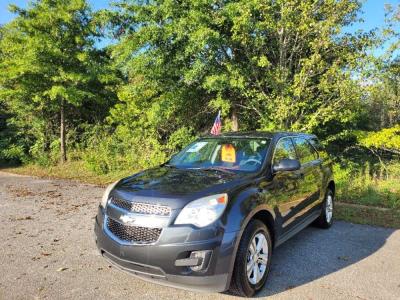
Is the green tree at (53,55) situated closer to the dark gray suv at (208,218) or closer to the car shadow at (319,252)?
the dark gray suv at (208,218)

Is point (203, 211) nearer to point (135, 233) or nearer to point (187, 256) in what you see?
point (187, 256)

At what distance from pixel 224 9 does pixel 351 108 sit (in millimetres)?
4324

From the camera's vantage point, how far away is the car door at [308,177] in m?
5.10

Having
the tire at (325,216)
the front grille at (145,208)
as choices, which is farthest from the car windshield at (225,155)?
the tire at (325,216)

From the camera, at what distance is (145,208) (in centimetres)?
353

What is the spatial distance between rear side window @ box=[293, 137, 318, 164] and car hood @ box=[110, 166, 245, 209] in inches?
67.7

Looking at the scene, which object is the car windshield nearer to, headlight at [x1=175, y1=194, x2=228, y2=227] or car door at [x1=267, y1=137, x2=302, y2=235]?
car door at [x1=267, y1=137, x2=302, y2=235]

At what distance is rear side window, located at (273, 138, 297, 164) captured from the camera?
4.74 meters

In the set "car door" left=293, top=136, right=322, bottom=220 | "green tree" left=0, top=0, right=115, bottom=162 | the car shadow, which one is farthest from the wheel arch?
"green tree" left=0, top=0, right=115, bottom=162

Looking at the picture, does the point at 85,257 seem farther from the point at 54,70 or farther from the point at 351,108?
the point at 54,70

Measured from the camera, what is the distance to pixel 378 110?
12.9 metres

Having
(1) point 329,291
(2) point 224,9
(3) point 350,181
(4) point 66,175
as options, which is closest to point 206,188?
(1) point 329,291

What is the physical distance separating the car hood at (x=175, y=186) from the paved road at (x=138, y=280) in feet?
3.37

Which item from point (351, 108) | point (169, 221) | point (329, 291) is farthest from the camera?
point (351, 108)
